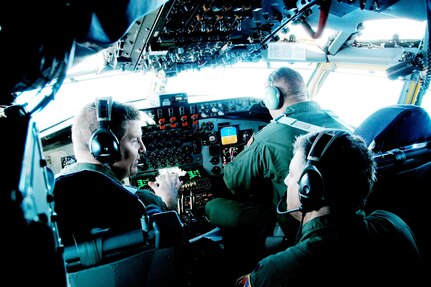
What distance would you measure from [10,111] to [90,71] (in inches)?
125

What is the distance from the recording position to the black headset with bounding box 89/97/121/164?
117 cm

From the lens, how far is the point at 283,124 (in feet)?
6.28

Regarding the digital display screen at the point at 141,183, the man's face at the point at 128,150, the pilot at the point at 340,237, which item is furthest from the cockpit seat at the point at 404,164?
the digital display screen at the point at 141,183

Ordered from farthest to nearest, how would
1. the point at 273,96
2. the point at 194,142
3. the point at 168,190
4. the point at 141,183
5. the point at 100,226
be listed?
1. the point at 194,142
2. the point at 141,183
3. the point at 273,96
4. the point at 168,190
5. the point at 100,226

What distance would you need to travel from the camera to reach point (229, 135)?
3109 millimetres

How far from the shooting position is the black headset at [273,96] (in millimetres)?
2072

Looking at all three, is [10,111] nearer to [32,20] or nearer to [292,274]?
[32,20]

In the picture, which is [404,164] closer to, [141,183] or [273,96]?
[273,96]

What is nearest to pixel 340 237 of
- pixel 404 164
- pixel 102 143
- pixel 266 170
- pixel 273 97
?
pixel 404 164

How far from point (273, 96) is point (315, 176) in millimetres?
1203

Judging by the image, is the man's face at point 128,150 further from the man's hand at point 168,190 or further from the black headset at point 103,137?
the man's hand at point 168,190

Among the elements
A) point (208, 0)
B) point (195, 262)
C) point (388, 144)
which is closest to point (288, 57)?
point (208, 0)

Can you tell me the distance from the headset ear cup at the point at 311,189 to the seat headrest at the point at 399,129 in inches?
18.8

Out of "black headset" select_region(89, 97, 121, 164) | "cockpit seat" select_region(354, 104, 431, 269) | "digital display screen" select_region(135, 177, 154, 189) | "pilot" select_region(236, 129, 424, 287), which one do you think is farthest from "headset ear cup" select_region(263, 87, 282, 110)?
"digital display screen" select_region(135, 177, 154, 189)
